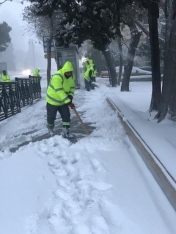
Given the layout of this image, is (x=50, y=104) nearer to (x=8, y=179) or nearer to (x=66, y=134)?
(x=66, y=134)

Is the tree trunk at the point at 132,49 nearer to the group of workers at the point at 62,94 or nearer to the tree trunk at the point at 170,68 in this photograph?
the tree trunk at the point at 170,68

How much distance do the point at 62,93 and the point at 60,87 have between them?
0.13 m

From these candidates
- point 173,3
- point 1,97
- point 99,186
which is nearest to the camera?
point 99,186

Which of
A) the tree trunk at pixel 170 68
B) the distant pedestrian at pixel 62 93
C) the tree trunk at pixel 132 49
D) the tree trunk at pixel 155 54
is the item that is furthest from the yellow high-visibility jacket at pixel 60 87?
the tree trunk at pixel 132 49

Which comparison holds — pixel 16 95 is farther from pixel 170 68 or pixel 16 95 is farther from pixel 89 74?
pixel 89 74

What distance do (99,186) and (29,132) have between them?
14.9ft

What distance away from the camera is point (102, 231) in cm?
328

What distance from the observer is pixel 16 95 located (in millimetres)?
12086

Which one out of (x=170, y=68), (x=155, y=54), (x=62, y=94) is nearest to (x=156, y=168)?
(x=62, y=94)

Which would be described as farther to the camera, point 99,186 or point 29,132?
point 29,132

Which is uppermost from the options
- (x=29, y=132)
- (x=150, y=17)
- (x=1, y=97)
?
(x=150, y=17)

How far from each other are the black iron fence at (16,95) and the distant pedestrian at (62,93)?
3058 mm

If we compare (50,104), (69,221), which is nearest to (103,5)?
(50,104)

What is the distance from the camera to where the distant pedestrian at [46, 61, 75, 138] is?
712 centimetres
